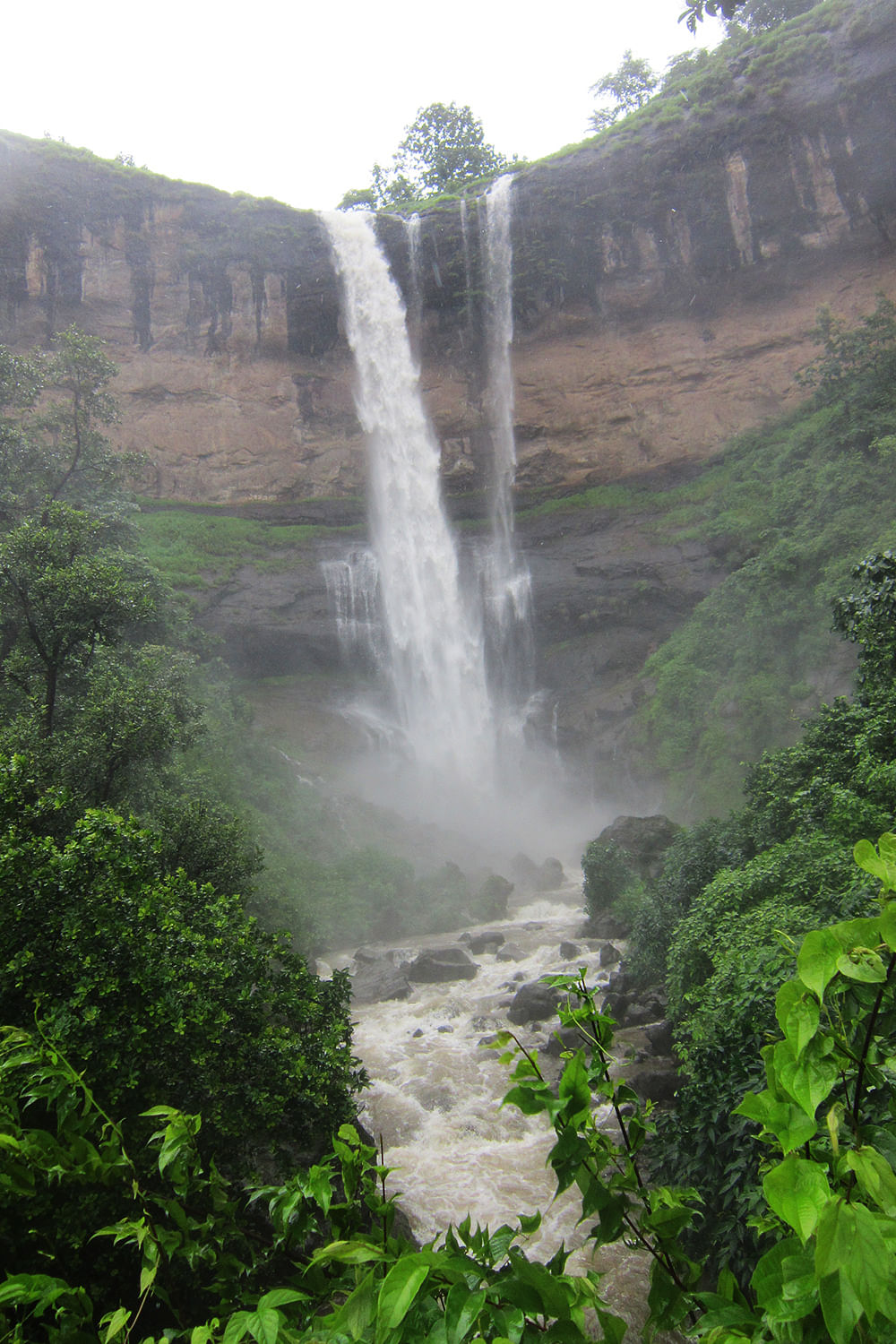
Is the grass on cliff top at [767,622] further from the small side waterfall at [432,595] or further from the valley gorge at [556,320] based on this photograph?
the small side waterfall at [432,595]

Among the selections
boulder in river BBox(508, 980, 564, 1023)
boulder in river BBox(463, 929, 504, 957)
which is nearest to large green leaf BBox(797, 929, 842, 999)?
boulder in river BBox(508, 980, 564, 1023)

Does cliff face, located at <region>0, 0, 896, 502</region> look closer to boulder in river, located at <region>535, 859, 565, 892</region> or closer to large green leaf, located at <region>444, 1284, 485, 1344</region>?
boulder in river, located at <region>535, 859, 565, 892</region>

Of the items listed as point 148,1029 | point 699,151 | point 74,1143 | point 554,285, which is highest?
point 699,151

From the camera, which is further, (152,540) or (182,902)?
(152,540)

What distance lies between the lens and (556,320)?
33.3 metres

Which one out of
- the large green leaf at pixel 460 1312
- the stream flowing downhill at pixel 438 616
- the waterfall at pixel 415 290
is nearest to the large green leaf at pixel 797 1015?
the large green leaf at pixel 460 1312

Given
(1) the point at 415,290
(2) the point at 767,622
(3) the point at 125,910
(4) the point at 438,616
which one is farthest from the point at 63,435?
(1) the point at 415,290

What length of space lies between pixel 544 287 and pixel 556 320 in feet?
5.08

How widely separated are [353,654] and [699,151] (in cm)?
2584

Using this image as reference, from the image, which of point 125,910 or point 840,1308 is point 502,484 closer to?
point 125,910

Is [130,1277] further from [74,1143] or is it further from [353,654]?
[353,654]

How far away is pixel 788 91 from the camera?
2770 cm

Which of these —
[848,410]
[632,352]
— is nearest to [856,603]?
[848,410]

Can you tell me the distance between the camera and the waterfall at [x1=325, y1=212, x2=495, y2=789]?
3073cm
